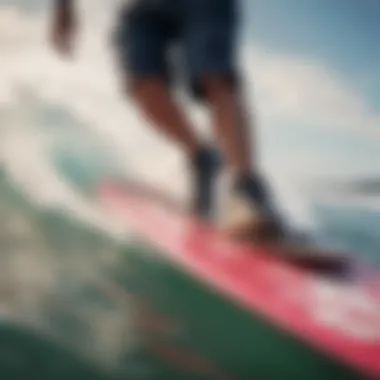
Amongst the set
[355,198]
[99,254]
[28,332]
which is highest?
[355,198]

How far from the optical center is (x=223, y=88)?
1.22 m

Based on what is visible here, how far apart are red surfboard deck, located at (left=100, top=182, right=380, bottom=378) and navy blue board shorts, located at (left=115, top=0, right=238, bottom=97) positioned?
0.17 m

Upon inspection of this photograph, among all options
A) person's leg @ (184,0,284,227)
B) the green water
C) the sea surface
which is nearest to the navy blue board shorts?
Answer: person's leg @ (184,0,284,227)

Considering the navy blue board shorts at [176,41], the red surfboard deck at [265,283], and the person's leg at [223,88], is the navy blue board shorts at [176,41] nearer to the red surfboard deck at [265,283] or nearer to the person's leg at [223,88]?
the person's leg at [223,88]

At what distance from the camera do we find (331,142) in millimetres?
1238

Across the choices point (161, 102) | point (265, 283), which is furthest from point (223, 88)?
point (265, 283)

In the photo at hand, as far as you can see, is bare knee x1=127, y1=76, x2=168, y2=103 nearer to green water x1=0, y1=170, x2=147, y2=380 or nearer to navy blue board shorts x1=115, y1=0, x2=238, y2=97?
navy blue board shorts x1=115, y1=0, x2=238, y2=97

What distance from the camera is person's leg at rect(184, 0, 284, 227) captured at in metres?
1.21

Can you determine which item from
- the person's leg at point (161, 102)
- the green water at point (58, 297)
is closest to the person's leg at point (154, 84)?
the person's leg at point (161, 102)

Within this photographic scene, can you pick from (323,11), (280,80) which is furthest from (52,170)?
(323,11)

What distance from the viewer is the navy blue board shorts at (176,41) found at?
1.21m

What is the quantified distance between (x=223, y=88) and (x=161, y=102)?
87mm

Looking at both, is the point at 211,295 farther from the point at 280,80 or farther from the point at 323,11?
the point at 323,11

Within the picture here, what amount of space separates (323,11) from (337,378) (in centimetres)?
50
